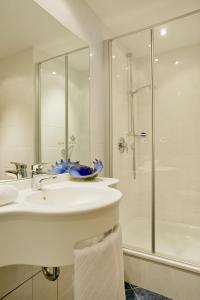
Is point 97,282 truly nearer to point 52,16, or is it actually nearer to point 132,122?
point 52,16

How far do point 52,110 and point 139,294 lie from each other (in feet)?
4.77

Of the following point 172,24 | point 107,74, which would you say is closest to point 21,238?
point 107,74

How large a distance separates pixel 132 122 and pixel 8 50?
5.19 feet

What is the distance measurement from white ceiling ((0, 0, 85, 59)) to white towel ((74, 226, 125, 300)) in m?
0.99

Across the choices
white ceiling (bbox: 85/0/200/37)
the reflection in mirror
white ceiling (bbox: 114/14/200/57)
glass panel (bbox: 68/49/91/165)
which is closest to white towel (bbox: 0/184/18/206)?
the reflection in mirror

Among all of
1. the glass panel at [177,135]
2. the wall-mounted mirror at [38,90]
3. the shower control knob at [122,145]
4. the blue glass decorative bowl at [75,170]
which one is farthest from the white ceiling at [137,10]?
the blue glass decorative bowl at [75,170]

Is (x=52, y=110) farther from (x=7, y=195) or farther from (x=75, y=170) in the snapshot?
(x=7, y=195)

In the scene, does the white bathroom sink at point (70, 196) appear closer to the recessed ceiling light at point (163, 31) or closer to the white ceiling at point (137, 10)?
the white ceiling at point (137, 10)

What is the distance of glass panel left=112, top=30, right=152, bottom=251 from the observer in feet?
6.76

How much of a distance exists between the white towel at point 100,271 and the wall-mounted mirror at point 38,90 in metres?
0.59

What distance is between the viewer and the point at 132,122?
2359 mm

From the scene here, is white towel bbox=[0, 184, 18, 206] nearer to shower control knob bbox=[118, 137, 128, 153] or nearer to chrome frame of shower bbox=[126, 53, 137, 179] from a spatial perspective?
shower control knob bbox=[118, 137, 128, 153]

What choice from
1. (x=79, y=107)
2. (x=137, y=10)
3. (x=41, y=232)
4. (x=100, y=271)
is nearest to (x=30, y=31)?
(x=79, y=107)

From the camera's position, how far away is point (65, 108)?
1526 mm
